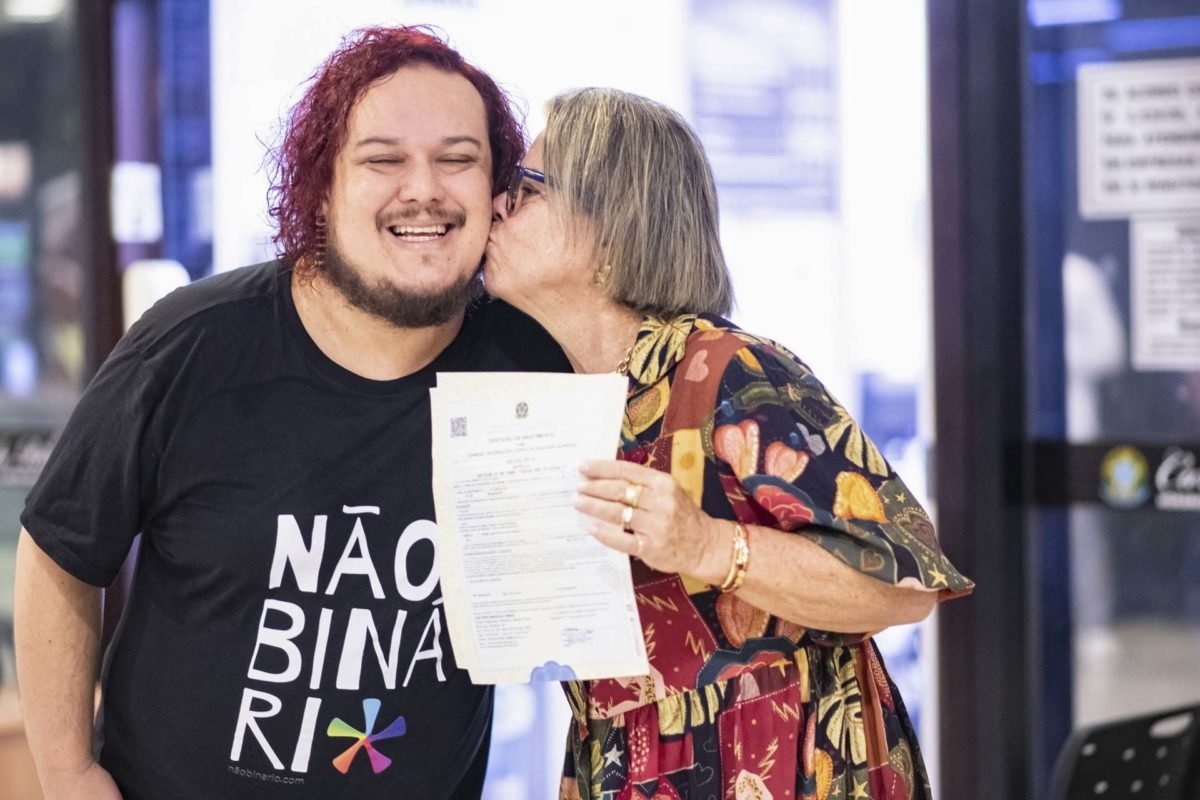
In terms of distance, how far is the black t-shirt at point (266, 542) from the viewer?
2039mm

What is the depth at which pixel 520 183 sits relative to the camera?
2078 millimetres

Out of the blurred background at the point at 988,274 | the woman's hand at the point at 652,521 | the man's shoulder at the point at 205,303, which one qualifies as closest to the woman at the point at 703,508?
the woman's hand at the point at 652,521

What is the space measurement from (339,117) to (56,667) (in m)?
0.96

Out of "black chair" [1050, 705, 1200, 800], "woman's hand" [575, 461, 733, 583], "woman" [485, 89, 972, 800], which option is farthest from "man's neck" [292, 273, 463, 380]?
"black chair" [1050, 705, 1200, 800]

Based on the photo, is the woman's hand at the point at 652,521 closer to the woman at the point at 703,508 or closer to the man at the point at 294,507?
the woman at the point at 703,508

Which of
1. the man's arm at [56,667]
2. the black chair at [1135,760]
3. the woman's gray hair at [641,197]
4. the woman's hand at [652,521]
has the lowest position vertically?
the black chair at [1135,760]

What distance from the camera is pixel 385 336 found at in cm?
212

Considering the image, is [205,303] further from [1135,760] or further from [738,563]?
[1135,760]

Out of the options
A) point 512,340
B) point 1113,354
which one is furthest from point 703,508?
point 1113,354

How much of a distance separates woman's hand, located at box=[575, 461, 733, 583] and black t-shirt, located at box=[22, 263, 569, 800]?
1.44 feet

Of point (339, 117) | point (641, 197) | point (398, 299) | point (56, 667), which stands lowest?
point (56, 667)

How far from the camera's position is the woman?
1.75m

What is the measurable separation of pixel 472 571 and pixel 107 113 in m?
3.29

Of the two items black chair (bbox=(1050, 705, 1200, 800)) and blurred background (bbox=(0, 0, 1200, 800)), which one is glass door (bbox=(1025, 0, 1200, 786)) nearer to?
blurred background (bbox=(0, 0, 1200, 800))
